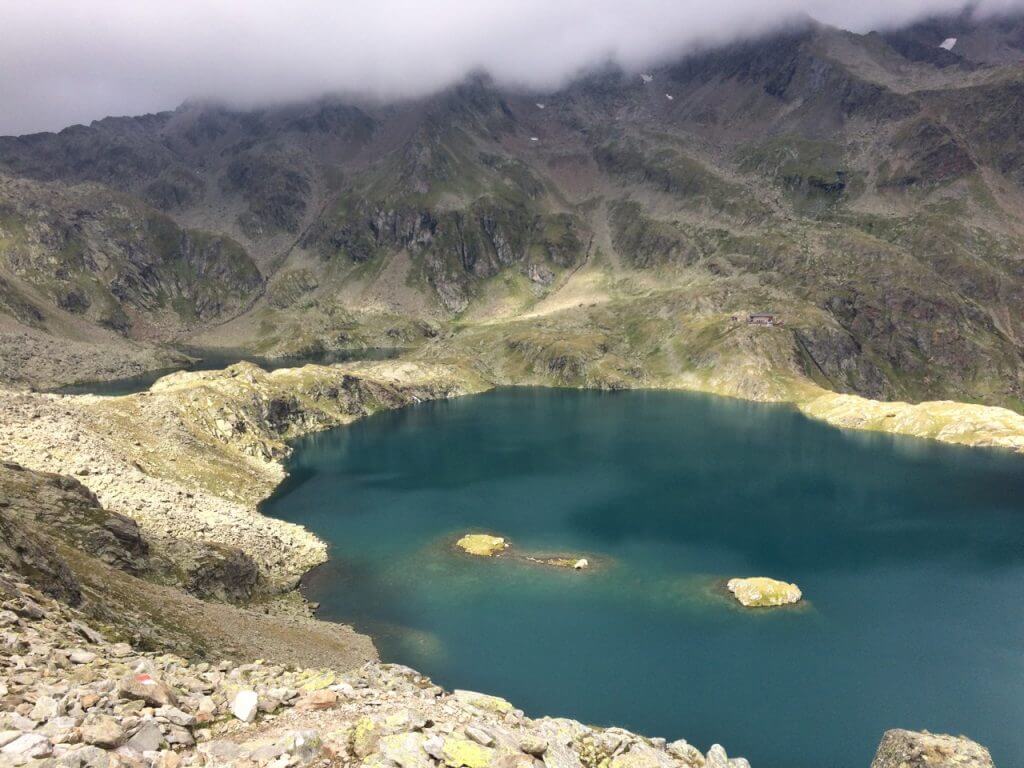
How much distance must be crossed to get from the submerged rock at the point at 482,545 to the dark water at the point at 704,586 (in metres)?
2.69

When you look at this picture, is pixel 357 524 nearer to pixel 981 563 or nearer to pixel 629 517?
pixel 629 517

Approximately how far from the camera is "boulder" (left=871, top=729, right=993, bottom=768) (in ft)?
118

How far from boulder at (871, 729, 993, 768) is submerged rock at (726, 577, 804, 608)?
135ft

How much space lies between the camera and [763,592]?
264ft

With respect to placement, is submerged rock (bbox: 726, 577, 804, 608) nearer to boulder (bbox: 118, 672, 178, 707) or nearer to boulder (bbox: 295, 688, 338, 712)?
boulder (bbox: 295, 688, 338, 712)

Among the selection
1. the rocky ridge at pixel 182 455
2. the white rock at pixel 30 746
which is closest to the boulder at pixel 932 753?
the white rock at pixel 30 746

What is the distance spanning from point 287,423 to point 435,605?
112m

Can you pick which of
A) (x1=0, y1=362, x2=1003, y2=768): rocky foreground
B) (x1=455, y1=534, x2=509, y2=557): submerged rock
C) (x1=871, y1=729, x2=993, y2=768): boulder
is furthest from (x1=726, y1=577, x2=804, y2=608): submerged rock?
(x1=871, y1=729, x2=993, y2=768): boulder

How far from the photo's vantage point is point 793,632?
241 ft

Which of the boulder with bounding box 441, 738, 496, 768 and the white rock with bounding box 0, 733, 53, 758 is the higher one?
the white rock with bounding box 0, 733, 53, 758

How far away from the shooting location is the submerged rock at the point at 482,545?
95062 mm

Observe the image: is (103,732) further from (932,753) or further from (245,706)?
(932,753)

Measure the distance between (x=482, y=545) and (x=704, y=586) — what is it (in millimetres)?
33149

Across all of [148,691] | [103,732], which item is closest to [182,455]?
[148,691]
